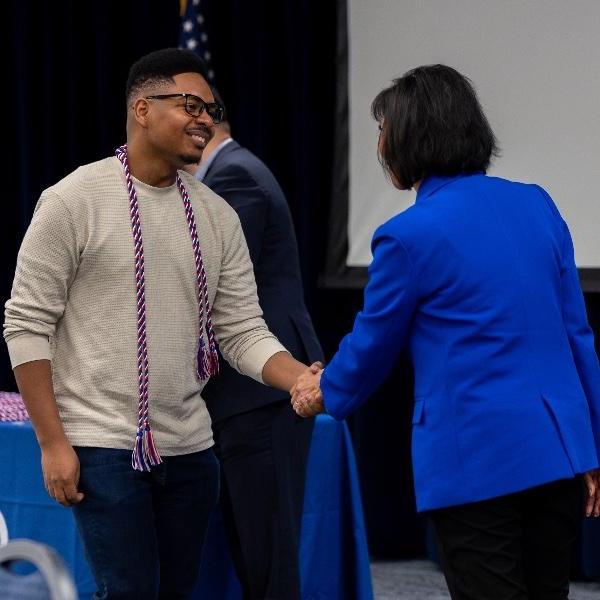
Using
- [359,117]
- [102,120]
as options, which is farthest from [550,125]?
[102,120]

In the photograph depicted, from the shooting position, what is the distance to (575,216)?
427cm

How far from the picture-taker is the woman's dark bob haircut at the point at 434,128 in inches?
79.4

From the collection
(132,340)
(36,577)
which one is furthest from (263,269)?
(36,577)

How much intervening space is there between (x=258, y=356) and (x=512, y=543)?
715 mm

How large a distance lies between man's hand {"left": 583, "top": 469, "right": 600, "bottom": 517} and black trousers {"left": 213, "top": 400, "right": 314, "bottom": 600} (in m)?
0.90

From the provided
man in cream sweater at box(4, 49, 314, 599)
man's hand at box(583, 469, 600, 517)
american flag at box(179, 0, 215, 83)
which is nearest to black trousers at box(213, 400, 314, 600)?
man in cream sweater at box(4, 49, 314, 599)

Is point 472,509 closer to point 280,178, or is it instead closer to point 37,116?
point 280,178

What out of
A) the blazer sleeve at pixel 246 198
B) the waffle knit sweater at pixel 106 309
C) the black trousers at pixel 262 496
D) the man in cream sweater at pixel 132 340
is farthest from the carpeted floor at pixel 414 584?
the waffle knit sweater at pixel 106 309

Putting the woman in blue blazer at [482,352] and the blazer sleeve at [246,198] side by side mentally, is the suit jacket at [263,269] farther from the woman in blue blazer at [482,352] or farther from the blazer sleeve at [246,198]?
the woman in blue blazer at [482,352]

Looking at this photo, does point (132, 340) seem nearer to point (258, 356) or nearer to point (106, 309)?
point (106, 309)

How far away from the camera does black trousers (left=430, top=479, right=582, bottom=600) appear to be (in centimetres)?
190

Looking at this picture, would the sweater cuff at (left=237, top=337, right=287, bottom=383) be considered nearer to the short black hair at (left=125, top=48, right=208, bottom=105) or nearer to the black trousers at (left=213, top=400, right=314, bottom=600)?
the black trousers at (left=213, top=400, right=314, bottom=600)

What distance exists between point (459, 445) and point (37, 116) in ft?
11.2

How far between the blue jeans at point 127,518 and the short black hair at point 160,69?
2.34 feet
